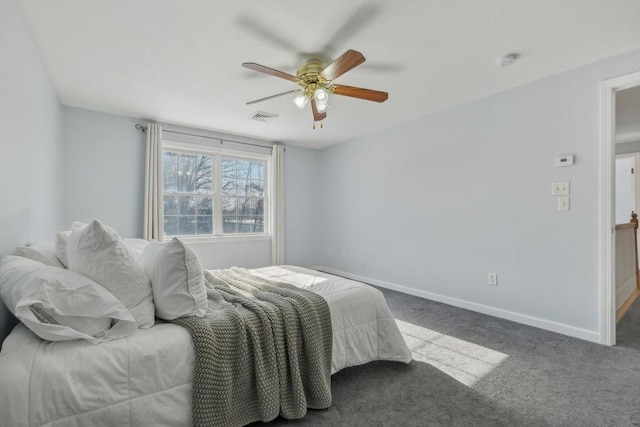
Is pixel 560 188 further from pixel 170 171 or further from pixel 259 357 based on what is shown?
pixel 170 171

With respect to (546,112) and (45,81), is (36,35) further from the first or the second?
(546,112)

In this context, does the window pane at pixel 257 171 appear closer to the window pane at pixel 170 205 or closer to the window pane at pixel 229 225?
the window pane at pixel 229 225

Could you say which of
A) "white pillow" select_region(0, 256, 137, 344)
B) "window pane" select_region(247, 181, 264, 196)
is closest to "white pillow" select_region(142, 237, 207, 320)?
"white pillow" select_region(0, 256, 137, 344)

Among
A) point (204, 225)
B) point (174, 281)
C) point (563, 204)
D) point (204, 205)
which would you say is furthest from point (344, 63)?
point (204, 225)

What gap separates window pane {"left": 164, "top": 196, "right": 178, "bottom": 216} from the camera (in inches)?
168

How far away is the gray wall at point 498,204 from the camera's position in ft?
8.73

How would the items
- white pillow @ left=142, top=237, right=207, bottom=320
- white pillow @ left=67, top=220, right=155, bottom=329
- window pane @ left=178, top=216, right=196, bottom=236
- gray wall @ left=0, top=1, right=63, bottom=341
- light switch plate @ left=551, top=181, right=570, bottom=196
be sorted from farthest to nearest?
window pane @ left=178, top=216, right=196, bottom=236, light switch plate @ left=551, top=181, right=570, bottom=196, gray wall @ left=0, top=1, right=63, bottom=341, white pillow @ left=142, top=237, right=207, bottom=320, white pillow @ left=67, top=220, right=155, bottom=329

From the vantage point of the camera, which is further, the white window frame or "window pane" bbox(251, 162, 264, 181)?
"window pane" bbox(251, 162, 264, 181)

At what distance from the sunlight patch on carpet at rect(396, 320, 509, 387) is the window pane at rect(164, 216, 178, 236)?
11.0ft

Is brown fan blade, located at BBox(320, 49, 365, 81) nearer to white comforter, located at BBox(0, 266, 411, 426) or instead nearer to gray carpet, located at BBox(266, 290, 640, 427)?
white comforter, located at BBox(0, 266, 411, 426)

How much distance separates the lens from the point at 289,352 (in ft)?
5.39

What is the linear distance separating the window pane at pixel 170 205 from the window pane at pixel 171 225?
0.07 meters

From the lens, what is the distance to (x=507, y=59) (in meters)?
2.46

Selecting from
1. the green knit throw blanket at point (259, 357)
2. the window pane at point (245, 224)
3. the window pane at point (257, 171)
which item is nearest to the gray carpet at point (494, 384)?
the green knit throw blanket at point (259, 357)
